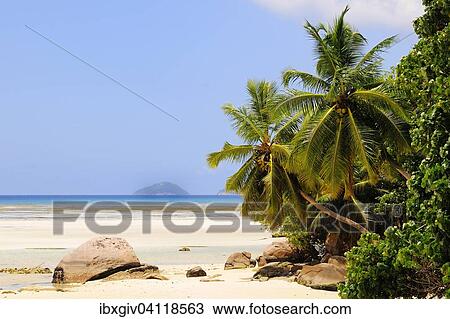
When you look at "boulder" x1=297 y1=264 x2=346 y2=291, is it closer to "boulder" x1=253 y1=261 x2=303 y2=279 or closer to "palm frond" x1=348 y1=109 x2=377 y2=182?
"boulder" x1=253 y1=261 x2=303 y2=279

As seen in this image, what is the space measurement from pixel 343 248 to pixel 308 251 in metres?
3.28

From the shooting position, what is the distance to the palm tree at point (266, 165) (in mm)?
21781

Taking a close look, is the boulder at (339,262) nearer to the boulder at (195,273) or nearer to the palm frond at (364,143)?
the palm frond at (364,143)

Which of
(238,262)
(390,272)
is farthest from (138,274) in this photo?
(390,272)

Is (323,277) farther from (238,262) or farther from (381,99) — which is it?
(238,262)

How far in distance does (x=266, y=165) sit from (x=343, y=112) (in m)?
5.09

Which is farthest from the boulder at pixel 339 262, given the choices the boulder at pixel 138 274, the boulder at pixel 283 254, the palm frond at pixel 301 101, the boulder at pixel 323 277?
the boulder at pixel 138 274

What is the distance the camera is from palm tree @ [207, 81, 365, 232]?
2178 cm

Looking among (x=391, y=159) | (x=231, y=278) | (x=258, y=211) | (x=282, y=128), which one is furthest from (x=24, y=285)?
(x=391, y=159)

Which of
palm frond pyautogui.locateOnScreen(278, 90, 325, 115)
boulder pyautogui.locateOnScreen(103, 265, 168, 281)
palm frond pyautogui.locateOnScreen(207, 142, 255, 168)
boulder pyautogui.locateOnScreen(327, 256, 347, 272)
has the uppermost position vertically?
palm frond pyautogui.locateOnScreen(278, 90, 325, 115)

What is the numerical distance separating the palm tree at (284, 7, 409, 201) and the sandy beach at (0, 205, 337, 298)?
383 centimetres

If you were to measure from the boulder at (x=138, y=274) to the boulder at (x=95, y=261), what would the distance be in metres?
0.21

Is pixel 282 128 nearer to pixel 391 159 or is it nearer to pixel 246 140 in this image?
pixel 246 140

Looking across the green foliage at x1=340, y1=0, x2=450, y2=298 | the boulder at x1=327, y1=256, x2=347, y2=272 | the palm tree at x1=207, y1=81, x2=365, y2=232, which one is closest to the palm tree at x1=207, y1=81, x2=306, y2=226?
the palm tree at x1=207, y1=81, x2=365, y2=232
